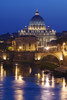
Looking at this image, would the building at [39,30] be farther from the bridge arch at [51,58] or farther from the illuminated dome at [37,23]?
the bridge arch at [51,58]

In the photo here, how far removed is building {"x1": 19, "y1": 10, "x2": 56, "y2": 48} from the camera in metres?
104

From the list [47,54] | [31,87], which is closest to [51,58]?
[47,54]

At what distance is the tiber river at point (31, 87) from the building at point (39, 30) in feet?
220

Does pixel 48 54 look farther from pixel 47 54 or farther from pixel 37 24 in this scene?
pixel 37 24

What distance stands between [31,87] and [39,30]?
8034cm

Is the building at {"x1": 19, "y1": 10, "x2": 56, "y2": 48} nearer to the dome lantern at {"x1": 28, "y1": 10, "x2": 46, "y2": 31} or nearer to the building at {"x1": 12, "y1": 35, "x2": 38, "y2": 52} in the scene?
the dome lantern at {"x1": 28, "y1": 10, "x2": 46, "y2": 31}

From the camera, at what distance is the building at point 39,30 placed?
104m

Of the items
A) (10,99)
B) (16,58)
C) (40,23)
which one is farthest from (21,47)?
(40,23)

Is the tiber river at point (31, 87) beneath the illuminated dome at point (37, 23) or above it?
beneath

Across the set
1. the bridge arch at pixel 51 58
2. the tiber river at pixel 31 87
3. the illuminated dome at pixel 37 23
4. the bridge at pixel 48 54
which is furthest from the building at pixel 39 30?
the tiber river at pixel 31 87

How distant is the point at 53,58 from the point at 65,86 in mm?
26866

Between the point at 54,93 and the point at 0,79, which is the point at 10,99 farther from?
the point at 0,79

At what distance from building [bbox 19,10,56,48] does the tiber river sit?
6696cm

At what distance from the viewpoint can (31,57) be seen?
55.6 meters
